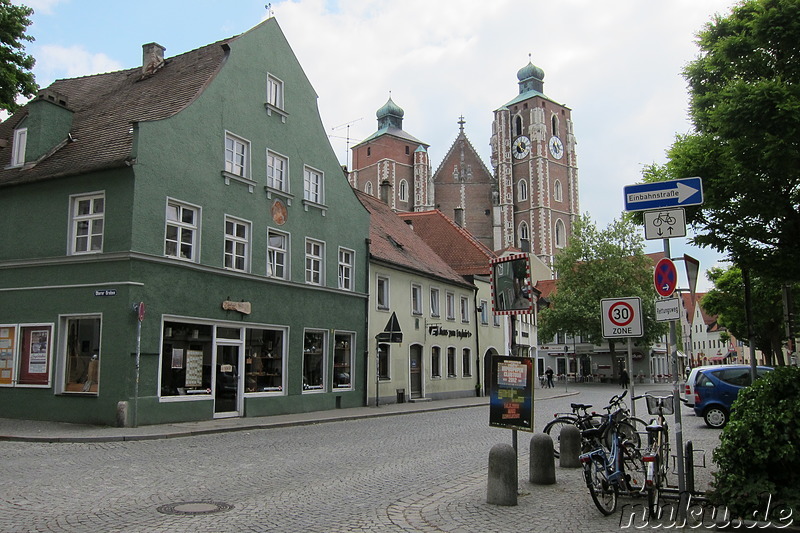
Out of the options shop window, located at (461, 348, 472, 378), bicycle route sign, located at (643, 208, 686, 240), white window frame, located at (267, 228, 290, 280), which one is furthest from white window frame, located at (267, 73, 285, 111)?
bicycle route sign, located at (643, 208, 686, 240)

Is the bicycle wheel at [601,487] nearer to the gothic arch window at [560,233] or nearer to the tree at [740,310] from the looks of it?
the tree at [740,310]

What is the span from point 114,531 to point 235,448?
6.86m

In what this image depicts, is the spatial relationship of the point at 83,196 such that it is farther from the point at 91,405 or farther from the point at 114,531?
the point at 114,531

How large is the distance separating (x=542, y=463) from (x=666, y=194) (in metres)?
3.94

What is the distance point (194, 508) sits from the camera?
25.5 ft

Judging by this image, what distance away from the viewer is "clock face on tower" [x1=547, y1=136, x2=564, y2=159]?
102 metres

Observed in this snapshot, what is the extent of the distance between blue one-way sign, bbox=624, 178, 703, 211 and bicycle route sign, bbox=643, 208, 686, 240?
0.10 m

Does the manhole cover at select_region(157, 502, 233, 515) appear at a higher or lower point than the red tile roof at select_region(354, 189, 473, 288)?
lower

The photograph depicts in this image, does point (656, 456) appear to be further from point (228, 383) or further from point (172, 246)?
point (228, 383)

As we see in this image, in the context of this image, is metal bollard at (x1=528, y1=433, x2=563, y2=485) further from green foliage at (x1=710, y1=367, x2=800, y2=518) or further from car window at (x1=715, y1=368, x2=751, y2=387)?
car window at (x1=715, y1=368, x2=751, y2=387)

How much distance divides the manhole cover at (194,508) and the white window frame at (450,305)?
2560cm

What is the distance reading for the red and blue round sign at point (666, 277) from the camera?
7840 mm

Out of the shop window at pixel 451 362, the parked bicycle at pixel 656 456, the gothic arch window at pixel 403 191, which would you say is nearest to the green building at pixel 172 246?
the shop window at pixel 451 362

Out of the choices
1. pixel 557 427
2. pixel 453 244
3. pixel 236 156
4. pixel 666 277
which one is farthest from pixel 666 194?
pixel 453 244
